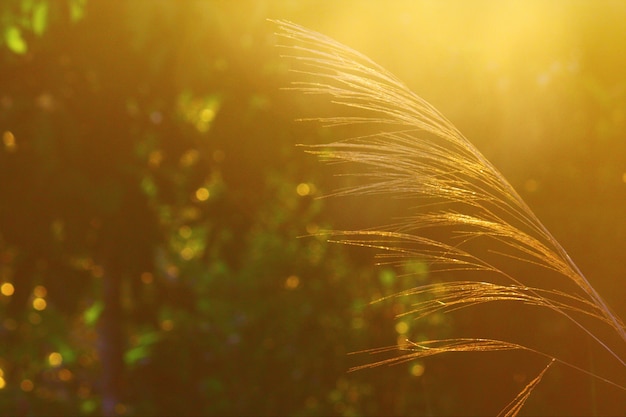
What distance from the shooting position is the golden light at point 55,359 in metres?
8.01

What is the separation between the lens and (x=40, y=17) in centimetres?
530

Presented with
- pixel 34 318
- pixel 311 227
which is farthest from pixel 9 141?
pixel 311 227

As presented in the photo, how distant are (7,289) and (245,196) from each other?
1.80 metres

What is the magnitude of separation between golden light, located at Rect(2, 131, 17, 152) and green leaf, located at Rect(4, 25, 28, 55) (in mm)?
610

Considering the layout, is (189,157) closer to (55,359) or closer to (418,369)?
(418,369)

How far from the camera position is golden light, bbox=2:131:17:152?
5.80 metres

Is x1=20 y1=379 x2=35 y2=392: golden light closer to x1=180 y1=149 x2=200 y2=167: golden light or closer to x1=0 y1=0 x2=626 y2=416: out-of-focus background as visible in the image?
x1=0 y1=0 x2=626 y2=416: out-of-focus background

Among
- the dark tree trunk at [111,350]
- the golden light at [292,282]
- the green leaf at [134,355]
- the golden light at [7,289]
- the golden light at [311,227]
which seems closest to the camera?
the golden light at [7,289]

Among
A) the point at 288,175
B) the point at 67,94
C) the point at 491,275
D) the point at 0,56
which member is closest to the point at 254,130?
the point at 288,175

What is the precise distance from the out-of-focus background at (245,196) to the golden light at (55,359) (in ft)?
0.10

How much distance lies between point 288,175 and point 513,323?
2.05 m

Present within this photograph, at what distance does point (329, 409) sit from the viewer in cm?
627

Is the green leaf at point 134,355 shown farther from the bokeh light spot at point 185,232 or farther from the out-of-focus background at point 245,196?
the bokeh light spot at point 185,232

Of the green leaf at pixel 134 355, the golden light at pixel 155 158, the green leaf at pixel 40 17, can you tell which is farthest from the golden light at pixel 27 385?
the green leaf at pixel 40 17
